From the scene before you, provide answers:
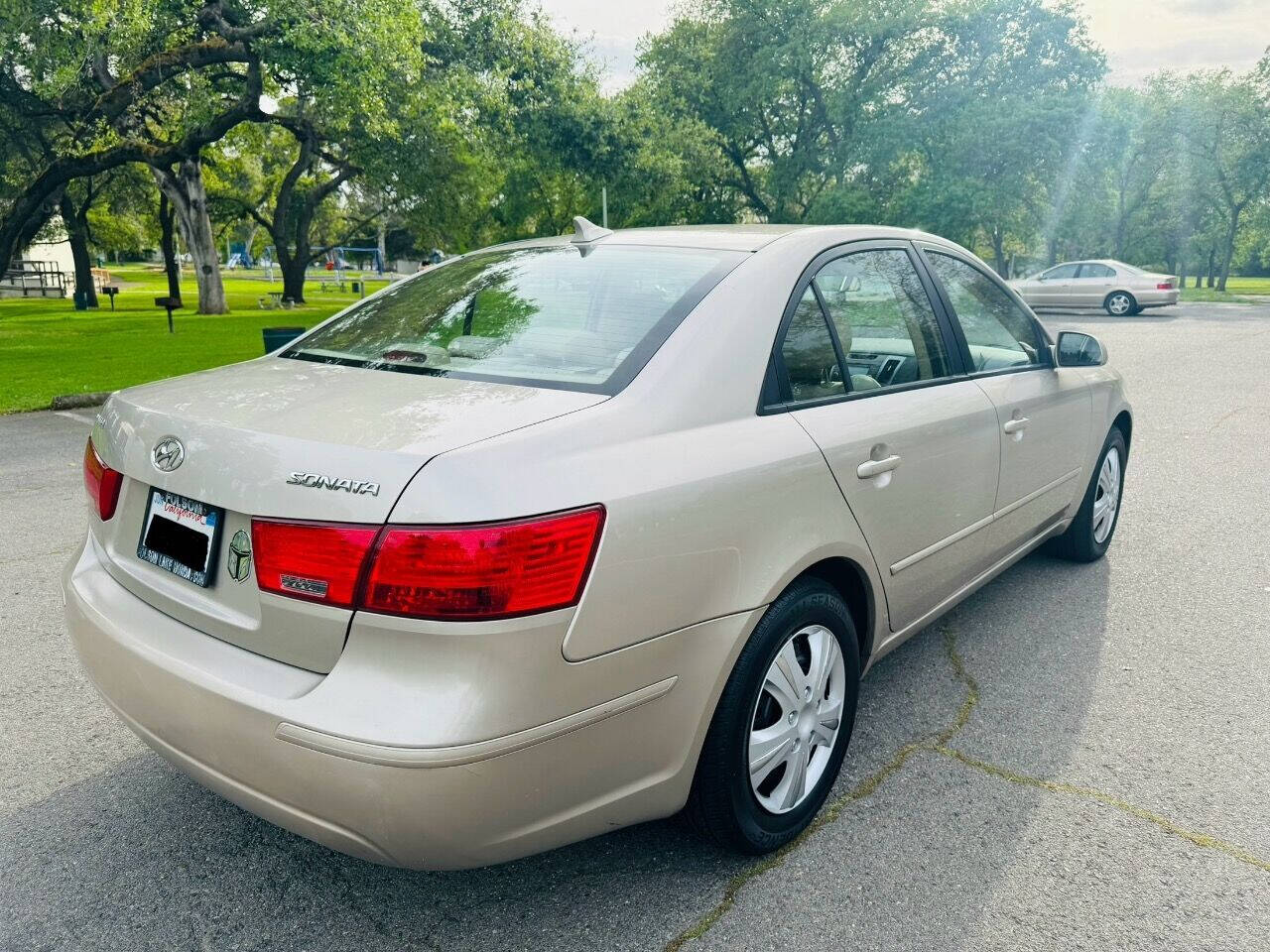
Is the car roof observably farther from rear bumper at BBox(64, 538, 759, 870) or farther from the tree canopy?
the tree canopy

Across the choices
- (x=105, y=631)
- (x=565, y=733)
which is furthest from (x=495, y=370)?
(x=105, y=631)

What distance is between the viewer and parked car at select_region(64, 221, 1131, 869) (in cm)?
182

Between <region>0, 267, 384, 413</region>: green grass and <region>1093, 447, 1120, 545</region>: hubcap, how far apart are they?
10.0 metres

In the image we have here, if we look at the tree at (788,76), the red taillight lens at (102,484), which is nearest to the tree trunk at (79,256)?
the tree at (788,76)

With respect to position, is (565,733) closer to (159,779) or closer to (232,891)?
(232,891)

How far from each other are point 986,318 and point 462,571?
280 cm

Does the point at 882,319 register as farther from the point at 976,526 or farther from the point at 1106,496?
the point at 1106,496

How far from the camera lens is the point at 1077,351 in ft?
13.2

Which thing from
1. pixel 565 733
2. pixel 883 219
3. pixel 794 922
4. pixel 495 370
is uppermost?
pixel 883 219

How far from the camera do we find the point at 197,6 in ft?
44.2

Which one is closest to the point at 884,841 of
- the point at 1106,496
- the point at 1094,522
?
the point at 1094,522

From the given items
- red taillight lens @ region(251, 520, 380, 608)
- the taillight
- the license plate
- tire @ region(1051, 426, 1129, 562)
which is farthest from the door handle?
tire @ region(1051, 426, 1129, 562)

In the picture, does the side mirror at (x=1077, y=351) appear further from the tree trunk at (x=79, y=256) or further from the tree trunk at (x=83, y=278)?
the tree trunk at (x=83, y=278)

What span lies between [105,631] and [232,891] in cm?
72
